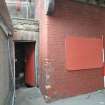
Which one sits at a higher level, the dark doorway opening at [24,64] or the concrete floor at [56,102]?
the dark doorway opening at [24,64]

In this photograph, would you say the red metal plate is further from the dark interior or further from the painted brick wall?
the dark interior

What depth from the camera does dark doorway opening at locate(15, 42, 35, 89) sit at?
877cm

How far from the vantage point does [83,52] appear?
8.27 meters

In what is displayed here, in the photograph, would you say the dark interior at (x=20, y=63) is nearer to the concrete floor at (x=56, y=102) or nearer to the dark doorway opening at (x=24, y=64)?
the dark doorway opening at (x=24, y=64)

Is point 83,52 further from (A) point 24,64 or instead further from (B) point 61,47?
(A) point 24,64

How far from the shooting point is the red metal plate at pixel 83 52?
7.87 metres

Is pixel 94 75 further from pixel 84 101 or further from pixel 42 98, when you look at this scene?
pixel 42 98

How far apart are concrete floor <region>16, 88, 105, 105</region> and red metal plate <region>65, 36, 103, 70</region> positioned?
103cm

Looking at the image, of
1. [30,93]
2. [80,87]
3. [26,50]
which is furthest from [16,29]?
[80,87]

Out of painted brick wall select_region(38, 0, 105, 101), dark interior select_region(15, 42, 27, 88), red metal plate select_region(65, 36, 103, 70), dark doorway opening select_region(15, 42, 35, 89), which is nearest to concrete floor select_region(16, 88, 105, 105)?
painted brick wall select_region(38, 0, 105, 101)

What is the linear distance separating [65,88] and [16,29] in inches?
104

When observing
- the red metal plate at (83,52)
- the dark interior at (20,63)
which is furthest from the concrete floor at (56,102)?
the red metal plate at (83,52)

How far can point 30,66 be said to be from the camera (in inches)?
350

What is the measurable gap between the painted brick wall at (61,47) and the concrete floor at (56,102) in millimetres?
238
